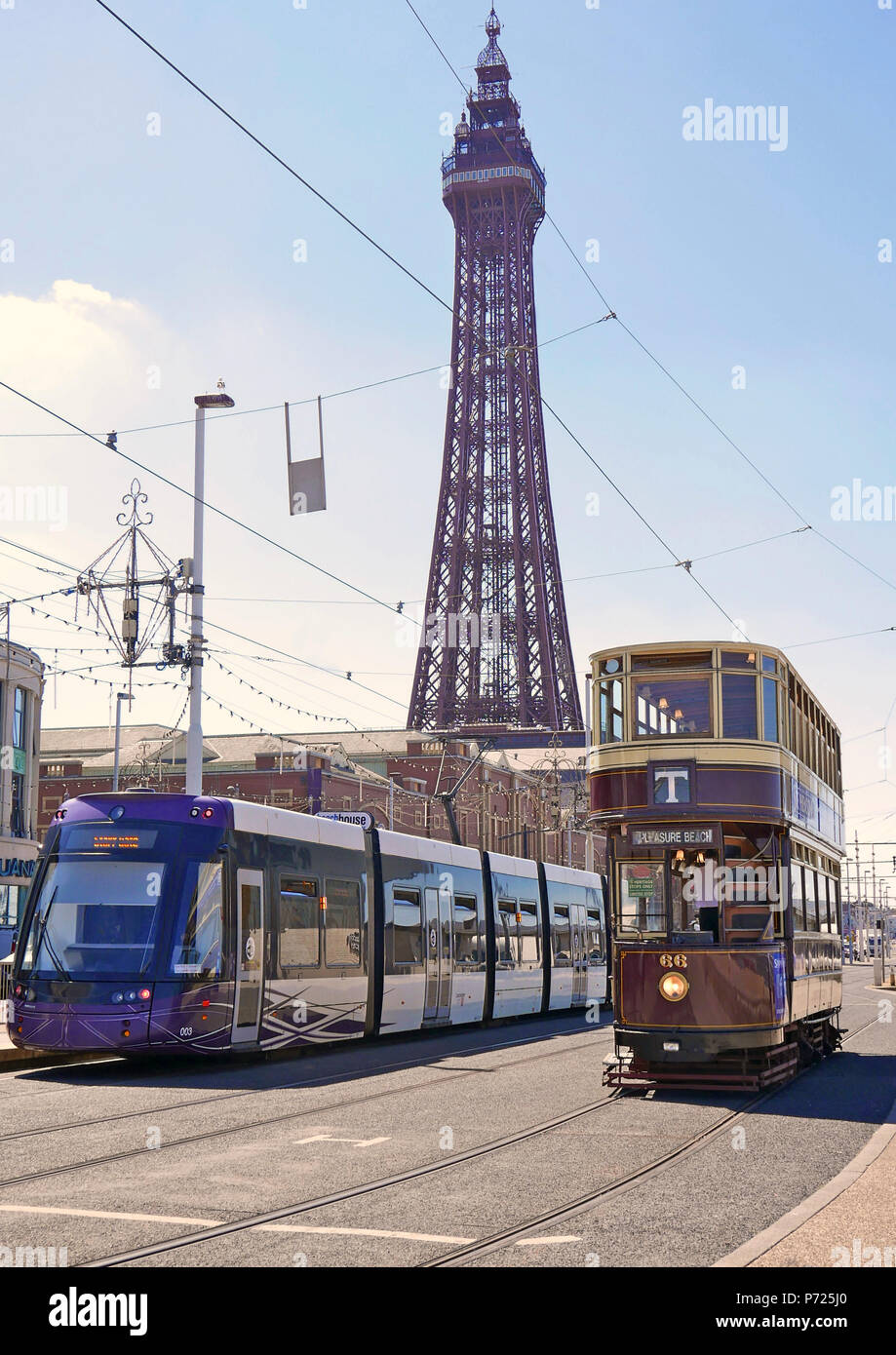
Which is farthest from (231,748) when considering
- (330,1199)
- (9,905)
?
(330,1199)

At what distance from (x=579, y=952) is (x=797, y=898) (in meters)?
16.7

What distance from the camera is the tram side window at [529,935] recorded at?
29.7 metres

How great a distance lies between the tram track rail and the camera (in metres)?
7.58

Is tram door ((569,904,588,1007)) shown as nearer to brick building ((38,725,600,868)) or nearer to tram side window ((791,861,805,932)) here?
tram side window ((791,861,805,932))

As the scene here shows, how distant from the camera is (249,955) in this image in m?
18.3

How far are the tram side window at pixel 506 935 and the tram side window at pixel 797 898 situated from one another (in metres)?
10.3

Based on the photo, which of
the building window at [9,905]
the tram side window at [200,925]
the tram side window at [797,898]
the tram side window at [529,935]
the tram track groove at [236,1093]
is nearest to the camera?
the tram track groove at [236,1093]

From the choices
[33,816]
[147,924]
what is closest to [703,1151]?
[147,924]

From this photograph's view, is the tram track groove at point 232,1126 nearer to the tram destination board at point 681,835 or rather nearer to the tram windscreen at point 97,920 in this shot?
the tram windscreen at point 97,920

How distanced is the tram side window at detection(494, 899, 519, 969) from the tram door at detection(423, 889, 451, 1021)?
9.25ft

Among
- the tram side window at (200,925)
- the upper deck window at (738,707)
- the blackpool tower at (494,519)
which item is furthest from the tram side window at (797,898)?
the blackpool tower at (494,519)

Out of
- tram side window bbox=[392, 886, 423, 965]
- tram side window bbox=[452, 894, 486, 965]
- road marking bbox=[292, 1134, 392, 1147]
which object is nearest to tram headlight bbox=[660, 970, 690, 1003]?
road marking bbox=[292, 1134, 392, 1147]

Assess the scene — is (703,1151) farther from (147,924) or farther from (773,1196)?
(147,924)
